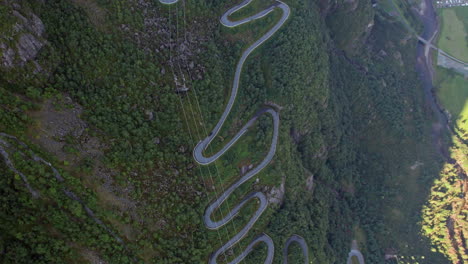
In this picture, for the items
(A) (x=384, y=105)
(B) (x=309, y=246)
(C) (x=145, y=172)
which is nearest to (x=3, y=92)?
(C) (x=145, y=172)

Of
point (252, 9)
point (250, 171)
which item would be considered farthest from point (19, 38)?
point (252, 9)

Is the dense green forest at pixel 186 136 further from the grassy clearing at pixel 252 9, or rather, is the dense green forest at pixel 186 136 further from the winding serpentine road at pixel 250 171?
the winding serpentine road at pixel 250 171

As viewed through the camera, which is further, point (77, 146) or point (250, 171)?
point (250, 171)

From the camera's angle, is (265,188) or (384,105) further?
(384,105)

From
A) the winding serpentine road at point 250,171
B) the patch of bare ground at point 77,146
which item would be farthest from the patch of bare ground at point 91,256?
the winding serpentine road at point 250,171

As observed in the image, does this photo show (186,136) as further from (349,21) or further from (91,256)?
(349,21)

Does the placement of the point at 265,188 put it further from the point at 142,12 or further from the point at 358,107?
the point at 358,107
